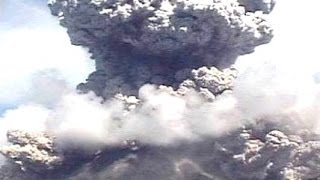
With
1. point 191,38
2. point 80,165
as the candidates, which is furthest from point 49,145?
point 191,38

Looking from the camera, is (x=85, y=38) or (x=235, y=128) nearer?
(x=235, y=128)

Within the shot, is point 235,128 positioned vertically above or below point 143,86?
below

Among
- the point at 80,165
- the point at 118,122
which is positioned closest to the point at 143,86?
the point at 118,122

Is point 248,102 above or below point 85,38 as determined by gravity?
below

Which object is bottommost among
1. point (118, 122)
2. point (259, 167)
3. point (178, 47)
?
point (259, 167)

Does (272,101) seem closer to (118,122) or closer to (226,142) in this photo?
(226,142)

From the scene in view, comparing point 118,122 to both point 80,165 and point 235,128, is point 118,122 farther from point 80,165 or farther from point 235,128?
point 235,128
